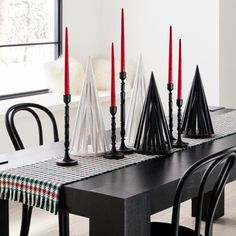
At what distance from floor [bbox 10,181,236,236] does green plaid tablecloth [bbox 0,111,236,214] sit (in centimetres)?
127

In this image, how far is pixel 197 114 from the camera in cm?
308

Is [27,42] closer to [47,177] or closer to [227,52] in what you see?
[227,52]

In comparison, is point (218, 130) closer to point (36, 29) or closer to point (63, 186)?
point (63, 186)

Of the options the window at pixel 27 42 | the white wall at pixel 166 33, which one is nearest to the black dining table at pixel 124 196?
the window at pixel 27 42

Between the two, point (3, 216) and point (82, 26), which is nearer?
point (3, 216)

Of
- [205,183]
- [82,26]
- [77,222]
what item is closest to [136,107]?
[205,183]

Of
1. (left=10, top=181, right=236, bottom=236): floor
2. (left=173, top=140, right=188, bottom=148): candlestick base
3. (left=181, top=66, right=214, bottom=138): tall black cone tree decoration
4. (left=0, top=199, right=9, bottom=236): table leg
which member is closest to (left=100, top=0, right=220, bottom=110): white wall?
(left=10, top=181, right=236, bottom=236): floor

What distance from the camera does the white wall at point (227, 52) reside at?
5.18 metres

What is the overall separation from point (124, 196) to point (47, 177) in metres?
0.38

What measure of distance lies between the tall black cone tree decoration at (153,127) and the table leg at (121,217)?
548 mm

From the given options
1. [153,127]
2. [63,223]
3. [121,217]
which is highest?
[153,127]

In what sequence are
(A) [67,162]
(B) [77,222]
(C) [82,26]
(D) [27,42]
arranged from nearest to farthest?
(A) [67,162]
(B) [77,222]
(D) [27,42]
(C) [82,26]

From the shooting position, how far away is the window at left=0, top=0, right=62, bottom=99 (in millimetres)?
5039

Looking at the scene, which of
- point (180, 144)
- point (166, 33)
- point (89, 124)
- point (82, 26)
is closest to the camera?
point (89, 124)
